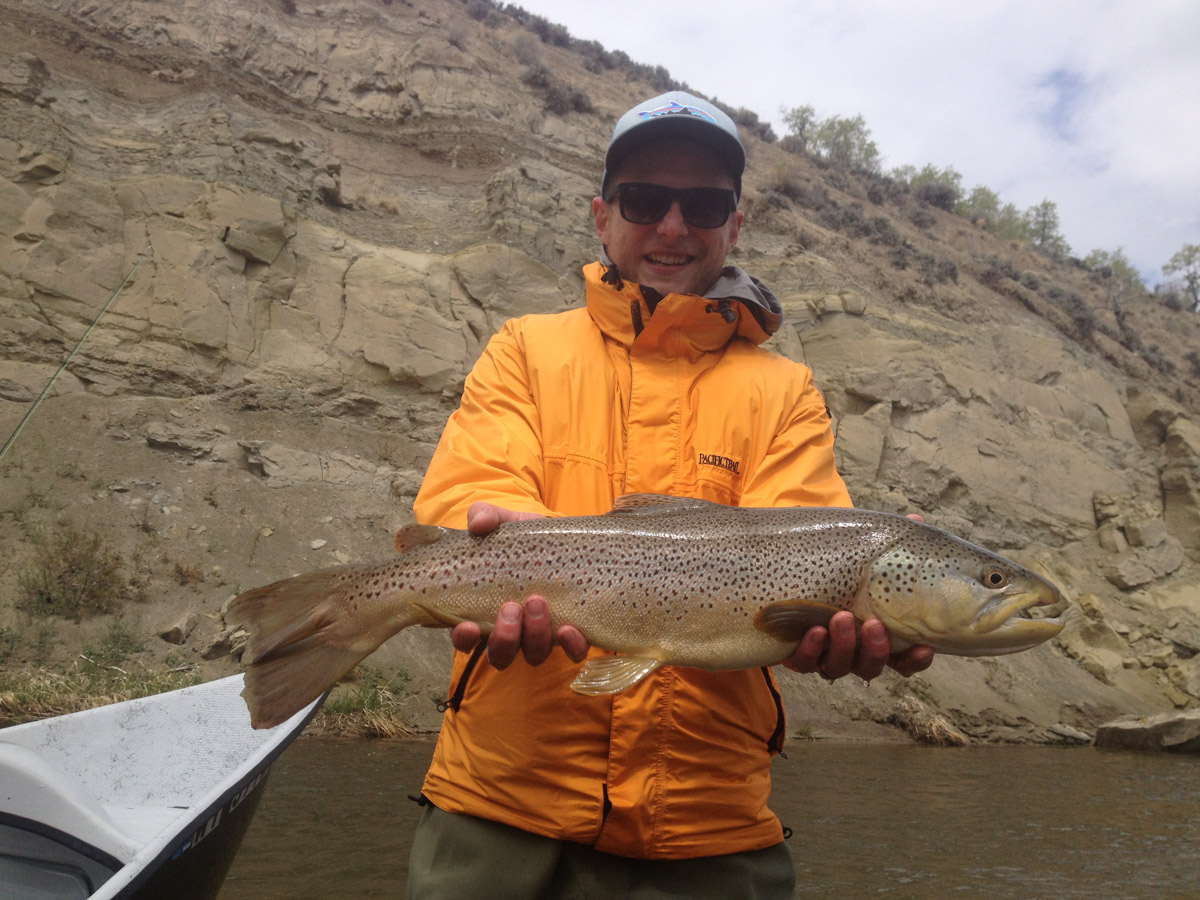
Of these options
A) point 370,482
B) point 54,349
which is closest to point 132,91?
point 54,349

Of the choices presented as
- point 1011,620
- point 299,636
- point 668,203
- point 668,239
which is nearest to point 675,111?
point 668,203

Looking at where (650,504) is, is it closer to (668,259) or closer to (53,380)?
(668,259)

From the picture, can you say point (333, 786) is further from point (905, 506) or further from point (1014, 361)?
point (1014, 361)

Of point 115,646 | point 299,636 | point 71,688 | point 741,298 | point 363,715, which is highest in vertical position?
point 741,298

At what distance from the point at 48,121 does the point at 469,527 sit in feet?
50.9

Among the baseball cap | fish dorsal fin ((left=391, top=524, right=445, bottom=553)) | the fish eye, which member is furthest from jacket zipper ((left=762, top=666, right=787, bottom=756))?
the baseball cap

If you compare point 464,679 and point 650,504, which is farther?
point 650,504

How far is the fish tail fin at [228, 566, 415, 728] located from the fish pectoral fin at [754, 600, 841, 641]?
3.64ft

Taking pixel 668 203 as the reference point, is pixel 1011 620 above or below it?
below

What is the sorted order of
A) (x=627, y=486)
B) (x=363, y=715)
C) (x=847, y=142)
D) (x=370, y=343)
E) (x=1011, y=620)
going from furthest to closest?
(x=847, y=142) < (x=370, y=343) < (x=363, y=715) < (x=627, y=486) < (x=1011, y=620)

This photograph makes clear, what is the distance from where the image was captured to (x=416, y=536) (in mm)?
2557

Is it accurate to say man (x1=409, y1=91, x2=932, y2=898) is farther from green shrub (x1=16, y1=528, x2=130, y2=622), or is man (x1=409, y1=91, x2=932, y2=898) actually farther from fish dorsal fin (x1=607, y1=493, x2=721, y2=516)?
green shrub (x1=16, y1=528, x2=130, y2=622)

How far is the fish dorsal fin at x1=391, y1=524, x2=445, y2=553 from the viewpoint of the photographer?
2533mm

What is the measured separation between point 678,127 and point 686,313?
74cm
